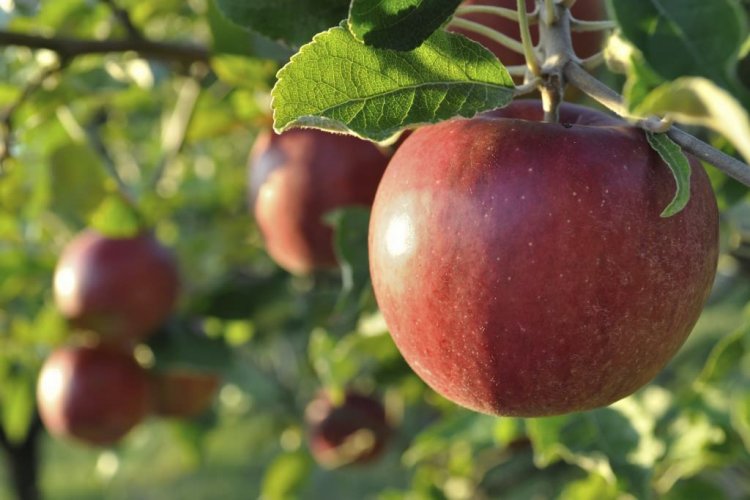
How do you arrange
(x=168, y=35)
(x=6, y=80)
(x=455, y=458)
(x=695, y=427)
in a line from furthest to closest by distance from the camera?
(x=168, y=35), (x=455, y=458), (x=6, y=80), (x=695, y=427)

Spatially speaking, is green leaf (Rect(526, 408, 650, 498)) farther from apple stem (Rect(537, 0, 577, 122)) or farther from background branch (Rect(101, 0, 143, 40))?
background branch (Rect(101, 0, 143, 40))

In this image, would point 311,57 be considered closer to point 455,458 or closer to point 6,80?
point 6,80

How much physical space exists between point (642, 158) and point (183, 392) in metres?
1.70

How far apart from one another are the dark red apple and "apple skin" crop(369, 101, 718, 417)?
1.65 metres

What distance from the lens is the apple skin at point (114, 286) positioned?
1806 mm

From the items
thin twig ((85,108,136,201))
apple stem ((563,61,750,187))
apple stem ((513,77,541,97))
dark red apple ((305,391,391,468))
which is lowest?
dark red apple ((305,391,391,468))

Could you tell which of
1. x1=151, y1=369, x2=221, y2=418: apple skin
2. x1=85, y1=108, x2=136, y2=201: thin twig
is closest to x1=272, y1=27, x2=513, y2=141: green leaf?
x1=85, y1=108, x2=136, y2=201: thin twig

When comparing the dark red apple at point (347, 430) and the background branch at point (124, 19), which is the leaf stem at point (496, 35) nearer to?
the background branch at point (124, 19)

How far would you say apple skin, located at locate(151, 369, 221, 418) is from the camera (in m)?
2.18

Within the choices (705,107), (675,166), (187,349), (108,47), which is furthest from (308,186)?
(705,107)

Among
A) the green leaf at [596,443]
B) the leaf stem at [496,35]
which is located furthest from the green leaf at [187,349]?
the leaf stem at [496,35]

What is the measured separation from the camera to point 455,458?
1946mm

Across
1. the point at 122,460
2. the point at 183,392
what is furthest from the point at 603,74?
the point at 122,460

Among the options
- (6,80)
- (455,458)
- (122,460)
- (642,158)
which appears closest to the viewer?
(642,158)
